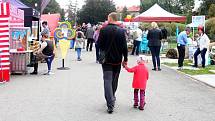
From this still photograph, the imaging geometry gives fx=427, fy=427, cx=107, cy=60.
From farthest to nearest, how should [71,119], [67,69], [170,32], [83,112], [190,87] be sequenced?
[170,32]
[67,69]
[190,87]
[83,112]
[71,119]

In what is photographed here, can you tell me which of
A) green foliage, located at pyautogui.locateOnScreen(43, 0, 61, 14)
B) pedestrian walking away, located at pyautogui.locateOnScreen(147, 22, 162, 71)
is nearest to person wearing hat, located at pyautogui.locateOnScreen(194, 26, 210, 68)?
pedestrian walking away, located at pyautogui.locateOnScreen(147, 22, 162, 71)

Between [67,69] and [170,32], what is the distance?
122ft

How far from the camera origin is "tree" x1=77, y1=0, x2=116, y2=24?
269ft

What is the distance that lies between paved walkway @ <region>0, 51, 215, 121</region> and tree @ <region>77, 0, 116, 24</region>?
67.8 metres

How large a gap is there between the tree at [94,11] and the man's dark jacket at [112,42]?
73170mm

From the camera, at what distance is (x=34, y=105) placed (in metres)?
9.18

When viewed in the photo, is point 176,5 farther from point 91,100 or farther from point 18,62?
point 91,100

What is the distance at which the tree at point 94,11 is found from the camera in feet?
269

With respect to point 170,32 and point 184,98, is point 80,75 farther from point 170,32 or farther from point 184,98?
point 170,32

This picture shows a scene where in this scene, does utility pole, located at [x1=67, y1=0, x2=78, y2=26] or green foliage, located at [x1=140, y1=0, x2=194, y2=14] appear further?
green foliage, located at [x1=140, y1=0, x2=194, y2=14]

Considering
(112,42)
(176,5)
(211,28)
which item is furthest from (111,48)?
(176,5)

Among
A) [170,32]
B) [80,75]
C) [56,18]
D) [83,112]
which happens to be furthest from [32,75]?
[170,32]

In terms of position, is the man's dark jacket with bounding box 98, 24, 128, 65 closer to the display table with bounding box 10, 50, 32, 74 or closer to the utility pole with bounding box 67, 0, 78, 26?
the display table with bounding box 10, 50, 32, 74

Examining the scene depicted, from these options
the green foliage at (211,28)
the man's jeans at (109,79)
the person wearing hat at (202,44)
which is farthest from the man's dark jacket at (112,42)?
the green foliage at (211,28)
